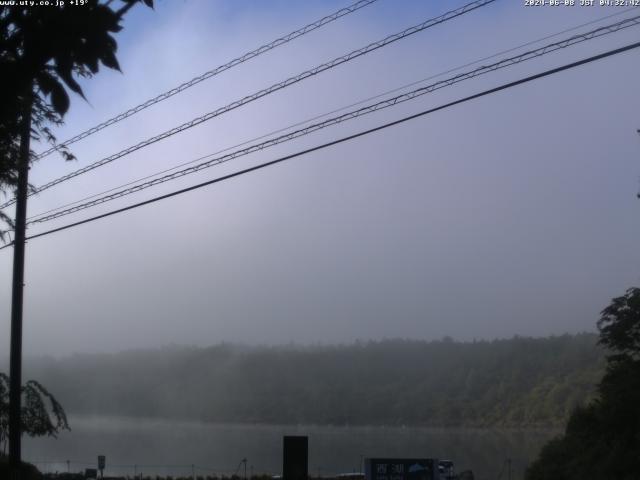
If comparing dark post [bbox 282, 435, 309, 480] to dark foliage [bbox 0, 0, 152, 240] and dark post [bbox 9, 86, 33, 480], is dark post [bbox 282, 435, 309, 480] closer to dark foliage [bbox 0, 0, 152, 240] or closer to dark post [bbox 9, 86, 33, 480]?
dark post [bbox 9, 86, 33, 480]

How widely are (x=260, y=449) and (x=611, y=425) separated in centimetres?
6893

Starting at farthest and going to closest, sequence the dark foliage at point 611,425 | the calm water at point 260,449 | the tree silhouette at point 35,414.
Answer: the calm water at point 260,449 < the dark foliage at point 611,425 < the tree silhouette at point 35,414

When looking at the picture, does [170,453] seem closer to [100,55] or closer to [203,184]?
[203,184]

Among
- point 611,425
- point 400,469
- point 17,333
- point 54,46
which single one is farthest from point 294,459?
point 611,425

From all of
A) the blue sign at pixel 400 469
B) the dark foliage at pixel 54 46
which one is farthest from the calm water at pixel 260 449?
the dark foliage at pixel 54 46

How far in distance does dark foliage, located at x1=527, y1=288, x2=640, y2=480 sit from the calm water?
71.9 feet

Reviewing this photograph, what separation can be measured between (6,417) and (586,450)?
19.0 metres

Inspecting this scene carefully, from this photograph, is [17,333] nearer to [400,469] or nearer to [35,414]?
[35,414]

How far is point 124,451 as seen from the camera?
93.6 meters

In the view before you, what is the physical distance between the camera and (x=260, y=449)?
9225cm

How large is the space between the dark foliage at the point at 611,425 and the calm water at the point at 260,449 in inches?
862

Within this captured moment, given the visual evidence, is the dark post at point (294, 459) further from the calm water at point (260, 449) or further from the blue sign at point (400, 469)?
the calm water at point (260, 449)

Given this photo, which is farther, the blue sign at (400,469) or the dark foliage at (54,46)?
the blue sign at (400,469)

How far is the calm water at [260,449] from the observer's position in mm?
66125
